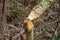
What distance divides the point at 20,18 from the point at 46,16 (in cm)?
61

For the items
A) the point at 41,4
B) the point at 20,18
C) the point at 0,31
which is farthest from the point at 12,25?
the point at 41,4

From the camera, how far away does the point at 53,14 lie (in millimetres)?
3674

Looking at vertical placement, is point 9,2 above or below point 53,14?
above

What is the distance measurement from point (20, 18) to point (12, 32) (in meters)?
0.30

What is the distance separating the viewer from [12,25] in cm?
341

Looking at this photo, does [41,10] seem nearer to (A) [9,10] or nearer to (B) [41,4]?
(B) [41,4]

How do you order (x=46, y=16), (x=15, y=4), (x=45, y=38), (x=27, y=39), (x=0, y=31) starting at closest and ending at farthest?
(x=27, y=39)
(x=0, y=31)
(x=45, y=38)
(x=15, y=4)
(x=46, y=16)

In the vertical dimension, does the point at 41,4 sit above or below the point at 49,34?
above

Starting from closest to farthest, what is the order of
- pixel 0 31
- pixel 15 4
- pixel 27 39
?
pixel 27 39
pixel 0 31
pixel 15 4

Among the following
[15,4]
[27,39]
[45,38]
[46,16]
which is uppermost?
[27,39]

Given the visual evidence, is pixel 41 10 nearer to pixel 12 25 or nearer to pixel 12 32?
pixel 12 32

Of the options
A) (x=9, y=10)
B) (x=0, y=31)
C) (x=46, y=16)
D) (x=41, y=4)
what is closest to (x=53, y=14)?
(x=46, y=16)

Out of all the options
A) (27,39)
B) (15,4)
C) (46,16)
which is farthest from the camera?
(46,16)

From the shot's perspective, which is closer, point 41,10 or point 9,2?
point 41,10
